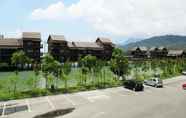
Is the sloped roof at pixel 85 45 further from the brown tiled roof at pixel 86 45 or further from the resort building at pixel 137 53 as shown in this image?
the resort building at pixel 137 53

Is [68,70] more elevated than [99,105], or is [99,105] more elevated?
[68,70]

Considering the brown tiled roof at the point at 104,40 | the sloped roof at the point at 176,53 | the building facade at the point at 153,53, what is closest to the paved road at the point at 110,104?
the brown tiled roof at the point at 104,40

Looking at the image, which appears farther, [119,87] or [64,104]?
[119,87]

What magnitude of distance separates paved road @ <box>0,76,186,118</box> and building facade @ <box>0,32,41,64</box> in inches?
1804

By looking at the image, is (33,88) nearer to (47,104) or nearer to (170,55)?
(47,104)

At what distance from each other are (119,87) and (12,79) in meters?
18.0

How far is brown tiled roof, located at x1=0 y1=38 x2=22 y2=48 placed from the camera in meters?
76.0

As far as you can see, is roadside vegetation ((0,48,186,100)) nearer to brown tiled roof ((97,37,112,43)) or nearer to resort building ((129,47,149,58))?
brown tiled roof ((97,37,112,43))

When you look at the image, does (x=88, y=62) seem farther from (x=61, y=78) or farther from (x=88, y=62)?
(x=61, y=78)

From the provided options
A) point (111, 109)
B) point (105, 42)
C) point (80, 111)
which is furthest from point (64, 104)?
point (105, 42)

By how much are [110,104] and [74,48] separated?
64.1m

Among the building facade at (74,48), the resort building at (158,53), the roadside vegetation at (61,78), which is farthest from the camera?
the resort building at (158,53)

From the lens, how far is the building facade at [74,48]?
3413 inches

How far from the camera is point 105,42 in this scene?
103m
